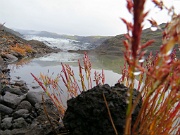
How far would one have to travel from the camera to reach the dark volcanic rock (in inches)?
59.5

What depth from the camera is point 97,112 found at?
154 centimetres

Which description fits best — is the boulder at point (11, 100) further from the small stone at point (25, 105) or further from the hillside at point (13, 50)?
the hillside at point (13, 50)

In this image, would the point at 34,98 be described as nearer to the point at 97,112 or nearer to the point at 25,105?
the point at 25,105

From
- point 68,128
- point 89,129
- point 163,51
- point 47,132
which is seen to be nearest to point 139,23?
point 163,51

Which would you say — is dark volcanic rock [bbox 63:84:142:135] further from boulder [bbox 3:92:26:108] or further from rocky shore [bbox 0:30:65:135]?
boulder [bbox 3:92:26:108]

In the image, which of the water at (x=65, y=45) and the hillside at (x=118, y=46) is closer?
the hillside at (x=118, y=46)

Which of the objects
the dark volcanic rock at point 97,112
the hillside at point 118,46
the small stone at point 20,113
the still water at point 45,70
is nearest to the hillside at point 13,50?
the still water at point 45,70

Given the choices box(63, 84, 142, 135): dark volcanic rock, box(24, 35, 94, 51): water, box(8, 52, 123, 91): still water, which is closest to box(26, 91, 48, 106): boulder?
box(8, 52, 123, 91): still water

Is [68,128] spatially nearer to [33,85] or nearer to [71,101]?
[71,101]

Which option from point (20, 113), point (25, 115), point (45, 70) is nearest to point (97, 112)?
point (25, 115)

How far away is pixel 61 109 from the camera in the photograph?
2084 mm

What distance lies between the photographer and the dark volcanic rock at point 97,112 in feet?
4.96

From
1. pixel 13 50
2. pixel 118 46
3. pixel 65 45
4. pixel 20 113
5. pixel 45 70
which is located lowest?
pixel 65 45

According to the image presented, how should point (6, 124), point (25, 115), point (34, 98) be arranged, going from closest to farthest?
1. point (6, 124)
2. point (25, 115)
3. point (34, 98)
